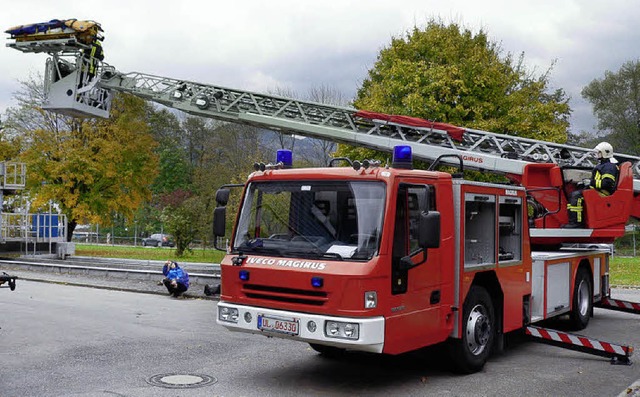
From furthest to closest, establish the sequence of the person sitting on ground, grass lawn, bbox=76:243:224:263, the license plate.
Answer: grass lawn, bbox=76:243:224:263, the person sitting on ground, the license plate

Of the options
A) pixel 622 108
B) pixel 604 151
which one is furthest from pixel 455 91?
pixel 622 108

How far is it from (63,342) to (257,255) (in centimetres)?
422

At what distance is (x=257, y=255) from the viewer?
7.27 m

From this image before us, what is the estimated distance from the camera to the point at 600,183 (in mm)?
11484

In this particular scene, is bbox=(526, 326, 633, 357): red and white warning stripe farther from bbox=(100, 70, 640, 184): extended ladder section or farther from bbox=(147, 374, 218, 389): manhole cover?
bbox=(100, 70, 640, 184): extended ladder section

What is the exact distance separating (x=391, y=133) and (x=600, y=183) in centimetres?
547

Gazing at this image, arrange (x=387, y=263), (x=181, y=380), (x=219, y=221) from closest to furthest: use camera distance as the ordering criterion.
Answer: (x=387, y=263) → (x=181, y=380) → (x=219, y=221)

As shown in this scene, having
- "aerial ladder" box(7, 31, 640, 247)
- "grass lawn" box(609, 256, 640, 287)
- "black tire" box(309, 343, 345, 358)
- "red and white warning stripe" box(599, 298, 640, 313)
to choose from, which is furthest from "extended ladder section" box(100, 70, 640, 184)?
"grass lawn" box(609, 256, 640, 287)

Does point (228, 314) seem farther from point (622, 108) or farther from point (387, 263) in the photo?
point (622, 108)

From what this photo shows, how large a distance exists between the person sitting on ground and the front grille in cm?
839

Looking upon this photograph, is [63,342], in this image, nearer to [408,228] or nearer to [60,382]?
[60,382]

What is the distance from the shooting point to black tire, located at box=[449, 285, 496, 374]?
25.5 ft

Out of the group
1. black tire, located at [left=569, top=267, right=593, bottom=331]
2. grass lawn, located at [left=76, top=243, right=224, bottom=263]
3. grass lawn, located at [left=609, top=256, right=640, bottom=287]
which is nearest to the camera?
black tire, located at [left=569, top=267, right=593, bottom=331]

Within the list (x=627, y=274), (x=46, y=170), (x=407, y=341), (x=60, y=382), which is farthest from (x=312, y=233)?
(x=46, y=170)
